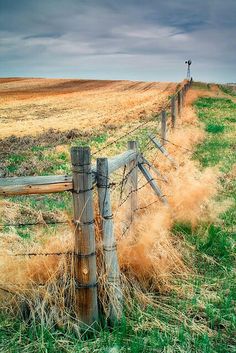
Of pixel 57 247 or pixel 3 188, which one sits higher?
pixel 3 188

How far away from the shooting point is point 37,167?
35.8 feet

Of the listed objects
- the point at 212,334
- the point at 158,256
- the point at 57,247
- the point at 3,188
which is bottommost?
the point at 212,334

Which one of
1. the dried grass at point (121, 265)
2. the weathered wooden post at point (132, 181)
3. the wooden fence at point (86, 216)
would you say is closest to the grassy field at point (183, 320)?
the dried grass at point (121, 265)

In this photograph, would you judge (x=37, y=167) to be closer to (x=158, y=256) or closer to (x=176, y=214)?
(x=176, y=214)

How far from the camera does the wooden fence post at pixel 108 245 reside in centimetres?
395

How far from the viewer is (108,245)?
4.00 meters

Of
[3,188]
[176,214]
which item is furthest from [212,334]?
[176,214]

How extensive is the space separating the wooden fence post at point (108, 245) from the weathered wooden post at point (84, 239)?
188 millimetres

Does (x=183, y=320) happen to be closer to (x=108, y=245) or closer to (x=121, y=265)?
(x=121, y=265)

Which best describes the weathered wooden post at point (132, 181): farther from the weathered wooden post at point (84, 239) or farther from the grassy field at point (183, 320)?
the weathered wooden post at point (84, 239)

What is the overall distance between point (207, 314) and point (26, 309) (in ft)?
5.59

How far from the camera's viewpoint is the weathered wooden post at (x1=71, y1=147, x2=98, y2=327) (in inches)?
143

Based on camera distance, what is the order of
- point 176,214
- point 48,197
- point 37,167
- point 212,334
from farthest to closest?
point 37,167, point 48,197, point 176,214, point 212,334

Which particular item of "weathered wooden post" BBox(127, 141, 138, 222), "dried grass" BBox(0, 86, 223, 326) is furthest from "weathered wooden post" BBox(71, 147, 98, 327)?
"weathered wooden post" BBox(127, 141, 138, 222)
